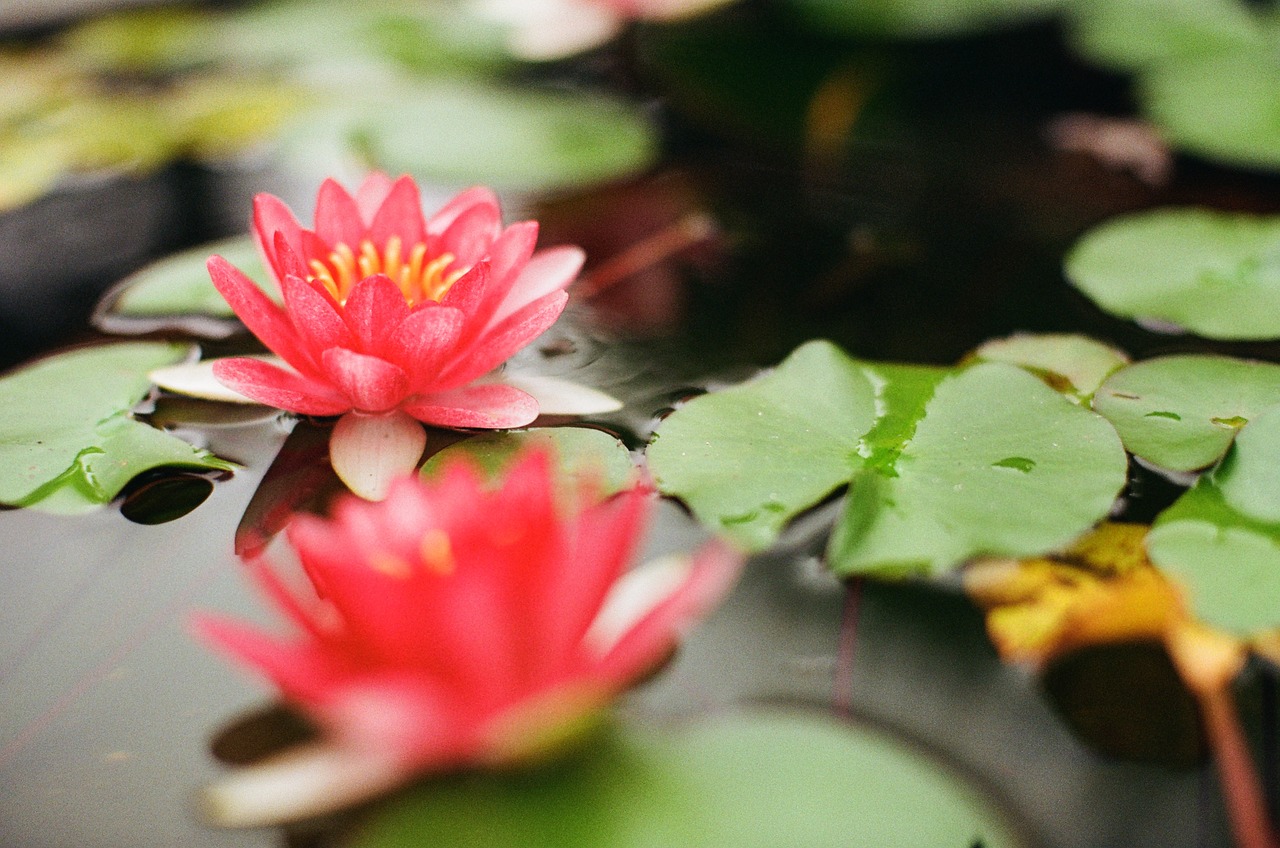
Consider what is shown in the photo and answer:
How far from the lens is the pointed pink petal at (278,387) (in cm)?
92

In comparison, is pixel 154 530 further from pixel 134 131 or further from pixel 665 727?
pixel 134 131

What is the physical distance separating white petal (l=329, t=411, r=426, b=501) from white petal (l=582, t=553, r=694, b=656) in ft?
0.98

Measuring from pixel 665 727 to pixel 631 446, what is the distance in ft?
1.22

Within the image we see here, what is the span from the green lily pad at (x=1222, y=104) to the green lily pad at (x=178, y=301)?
1.60 m

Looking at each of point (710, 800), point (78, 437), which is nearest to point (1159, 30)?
point (710, 800)

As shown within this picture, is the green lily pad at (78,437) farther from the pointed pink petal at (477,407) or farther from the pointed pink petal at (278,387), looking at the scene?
the pointed pink petal at (477,407)

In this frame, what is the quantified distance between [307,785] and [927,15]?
2077mm

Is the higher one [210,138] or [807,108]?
[210,138]

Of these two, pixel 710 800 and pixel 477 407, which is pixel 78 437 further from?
pixel 710 800

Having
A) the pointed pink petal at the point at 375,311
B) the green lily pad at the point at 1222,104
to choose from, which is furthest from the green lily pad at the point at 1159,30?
the pointed pink petal at the point at 375,311

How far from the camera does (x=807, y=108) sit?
79.0 inches

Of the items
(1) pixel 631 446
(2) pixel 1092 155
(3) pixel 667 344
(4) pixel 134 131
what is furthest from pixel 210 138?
(2) pixel 1092 155

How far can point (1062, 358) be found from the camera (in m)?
1.12

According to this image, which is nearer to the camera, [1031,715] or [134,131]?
[1031,715]
